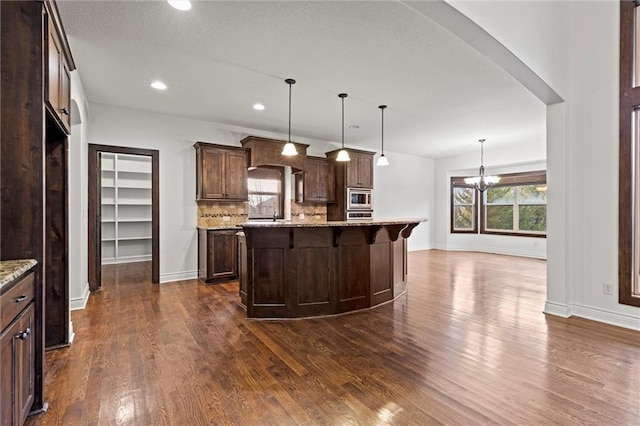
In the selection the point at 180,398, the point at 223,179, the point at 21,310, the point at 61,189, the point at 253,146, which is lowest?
the point at 180,398

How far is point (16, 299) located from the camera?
5.08ft

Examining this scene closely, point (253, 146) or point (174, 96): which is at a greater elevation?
point (174, 96)

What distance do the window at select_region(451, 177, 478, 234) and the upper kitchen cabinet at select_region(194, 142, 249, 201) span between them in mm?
6495

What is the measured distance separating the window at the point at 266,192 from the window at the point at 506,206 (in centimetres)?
553

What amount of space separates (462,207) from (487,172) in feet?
3.95

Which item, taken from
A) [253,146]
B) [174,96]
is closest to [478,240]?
[253,146]

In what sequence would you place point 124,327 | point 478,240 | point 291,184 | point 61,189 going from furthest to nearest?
point 478,240, point 291,184, point 124,327, point 61,189

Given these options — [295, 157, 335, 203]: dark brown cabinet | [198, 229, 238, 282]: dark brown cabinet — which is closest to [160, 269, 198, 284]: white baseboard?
[198, 229, 238, 282]: dark brown cabinet

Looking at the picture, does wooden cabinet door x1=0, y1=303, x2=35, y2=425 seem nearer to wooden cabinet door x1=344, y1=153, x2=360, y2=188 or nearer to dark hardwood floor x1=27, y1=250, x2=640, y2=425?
dark hardwood floor x1=27, y1=250, x2=640, y2=425

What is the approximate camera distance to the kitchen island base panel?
3473 mm

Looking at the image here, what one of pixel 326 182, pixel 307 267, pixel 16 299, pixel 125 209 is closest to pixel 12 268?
pixel 16 299

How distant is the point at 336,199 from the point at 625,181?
483 centimetres

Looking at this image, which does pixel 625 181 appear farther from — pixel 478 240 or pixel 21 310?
pixel 478 240

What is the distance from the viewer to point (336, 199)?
7.20 meters
